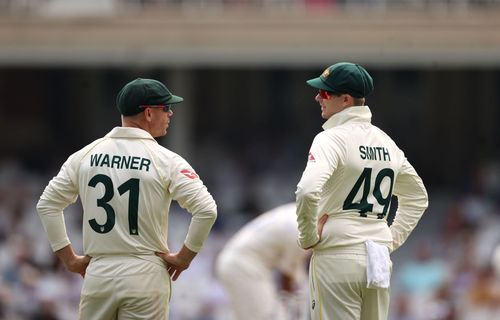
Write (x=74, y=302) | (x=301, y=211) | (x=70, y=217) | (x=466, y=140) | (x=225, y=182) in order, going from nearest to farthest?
(x=301, y=211) → (x=74, y=302) → (x=70, y=217) → (x=225, y=182) → (x=466, y=140)

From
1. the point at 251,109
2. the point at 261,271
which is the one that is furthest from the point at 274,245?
the point at 251,109

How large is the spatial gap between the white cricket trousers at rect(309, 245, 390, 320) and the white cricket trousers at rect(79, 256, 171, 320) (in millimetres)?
874

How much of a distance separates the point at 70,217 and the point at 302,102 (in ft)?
18.9

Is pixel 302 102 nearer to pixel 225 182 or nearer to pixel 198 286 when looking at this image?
pixel 225 182

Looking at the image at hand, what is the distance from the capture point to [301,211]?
7.18 meters

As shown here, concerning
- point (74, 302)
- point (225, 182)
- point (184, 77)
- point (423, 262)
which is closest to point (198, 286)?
point (74, 302)

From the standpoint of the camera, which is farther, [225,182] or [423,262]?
[225,182]

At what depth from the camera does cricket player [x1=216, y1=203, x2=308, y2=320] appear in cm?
1073

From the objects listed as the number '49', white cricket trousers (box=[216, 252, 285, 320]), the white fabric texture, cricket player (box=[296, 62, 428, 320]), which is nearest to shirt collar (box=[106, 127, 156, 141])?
cricket player (box=[296, 62, 428, 320])

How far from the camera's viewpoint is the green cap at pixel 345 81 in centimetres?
754

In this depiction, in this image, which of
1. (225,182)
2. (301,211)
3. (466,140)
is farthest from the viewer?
(466,140)

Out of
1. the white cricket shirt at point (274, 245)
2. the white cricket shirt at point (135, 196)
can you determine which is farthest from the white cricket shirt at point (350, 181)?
the white cricket shirt at point (274, 245)

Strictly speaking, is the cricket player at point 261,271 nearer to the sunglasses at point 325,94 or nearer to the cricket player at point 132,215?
the sunglasses at point 325,94

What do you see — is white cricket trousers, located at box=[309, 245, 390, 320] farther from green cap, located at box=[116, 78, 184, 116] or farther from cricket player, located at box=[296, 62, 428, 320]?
green cap, located at box=[116, 78, 184, 116]
